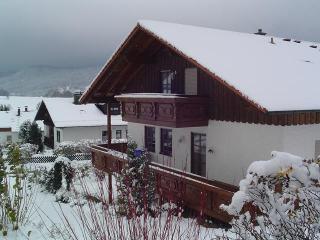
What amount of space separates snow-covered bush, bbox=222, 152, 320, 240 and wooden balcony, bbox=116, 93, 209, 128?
Answer: 9.03 meters

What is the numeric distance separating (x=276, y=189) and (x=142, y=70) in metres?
14.3

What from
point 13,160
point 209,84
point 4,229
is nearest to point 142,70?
point 209,84

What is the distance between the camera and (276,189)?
12.4ft

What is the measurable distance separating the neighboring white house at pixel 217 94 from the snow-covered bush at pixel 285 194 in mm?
4811

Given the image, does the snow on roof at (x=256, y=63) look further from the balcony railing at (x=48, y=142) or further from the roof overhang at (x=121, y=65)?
the balcony railing at (x=48, y=142)

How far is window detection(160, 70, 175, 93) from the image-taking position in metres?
16.0

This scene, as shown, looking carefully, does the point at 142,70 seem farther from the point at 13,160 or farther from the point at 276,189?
the point at 276,189

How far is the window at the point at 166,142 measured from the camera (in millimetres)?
16922

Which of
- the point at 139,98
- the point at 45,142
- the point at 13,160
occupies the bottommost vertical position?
the point at 45,142

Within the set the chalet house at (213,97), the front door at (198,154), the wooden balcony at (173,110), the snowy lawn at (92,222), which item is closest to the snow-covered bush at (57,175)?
the snowy lawn at (92,222)

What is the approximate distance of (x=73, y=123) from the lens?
1428 inches

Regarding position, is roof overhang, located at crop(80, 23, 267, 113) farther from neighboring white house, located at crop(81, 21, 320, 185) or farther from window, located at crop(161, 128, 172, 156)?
window, located at crop(161, 128, 172, 156)

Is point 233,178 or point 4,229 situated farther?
point 233,178

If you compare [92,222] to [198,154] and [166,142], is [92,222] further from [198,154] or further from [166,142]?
[166,142]
